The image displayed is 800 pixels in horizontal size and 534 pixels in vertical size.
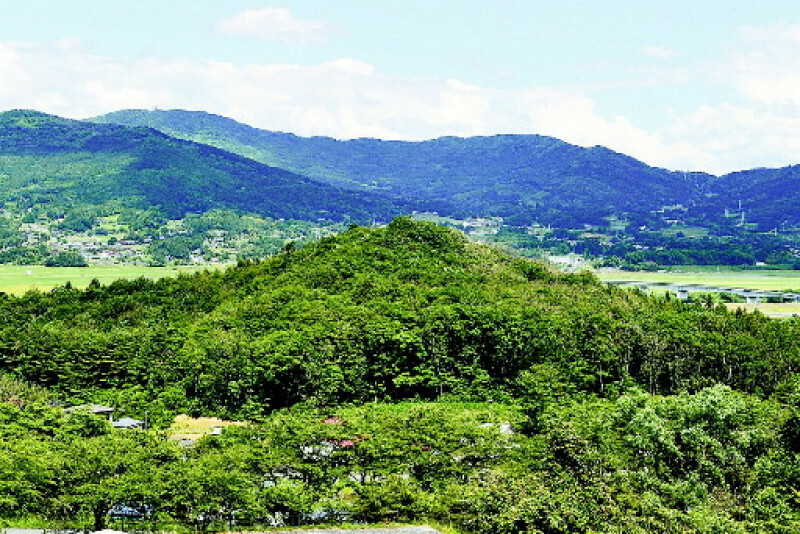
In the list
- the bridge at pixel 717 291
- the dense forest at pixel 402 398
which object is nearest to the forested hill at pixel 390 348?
the dense forest at pixel 402 398

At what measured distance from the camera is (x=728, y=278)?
433 ft

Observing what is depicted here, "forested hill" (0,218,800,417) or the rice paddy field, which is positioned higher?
"forested hill" (0,218,800,417)

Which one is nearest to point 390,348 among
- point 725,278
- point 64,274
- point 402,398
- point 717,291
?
point 402,398

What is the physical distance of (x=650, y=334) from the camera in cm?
4712

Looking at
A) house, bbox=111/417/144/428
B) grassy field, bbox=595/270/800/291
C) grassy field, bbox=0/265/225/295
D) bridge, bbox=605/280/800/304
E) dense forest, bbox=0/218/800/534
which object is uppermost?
dense forest, bbox=0/218/800/534

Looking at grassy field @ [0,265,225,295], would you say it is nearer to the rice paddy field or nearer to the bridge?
the bridge

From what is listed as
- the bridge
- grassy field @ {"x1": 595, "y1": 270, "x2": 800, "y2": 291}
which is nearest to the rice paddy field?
grassy field @ {"x1": 595, "y1": 270, "x2": 800, "y2": 291}

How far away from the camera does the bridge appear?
319 feet

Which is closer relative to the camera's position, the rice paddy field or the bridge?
the bridge

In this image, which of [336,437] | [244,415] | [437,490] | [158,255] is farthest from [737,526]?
[158,255]

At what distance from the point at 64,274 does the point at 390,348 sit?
82.6m

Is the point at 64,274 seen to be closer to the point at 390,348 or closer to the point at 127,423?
the point at 390,348

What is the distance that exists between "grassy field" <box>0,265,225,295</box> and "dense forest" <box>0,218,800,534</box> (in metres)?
31.2

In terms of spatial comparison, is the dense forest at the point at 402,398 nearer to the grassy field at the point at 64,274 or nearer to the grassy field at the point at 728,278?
the grassy field at the point at 64,274
